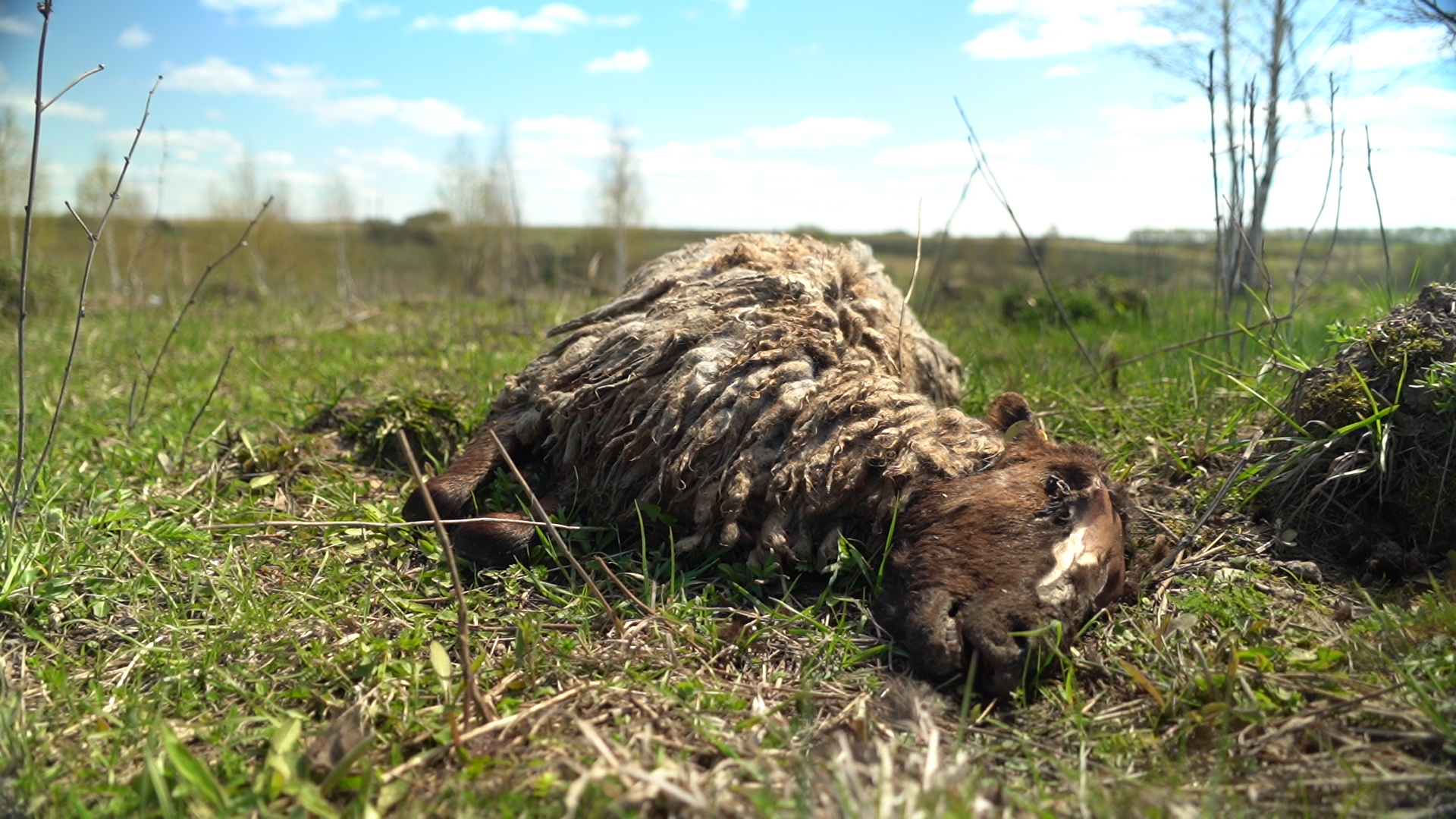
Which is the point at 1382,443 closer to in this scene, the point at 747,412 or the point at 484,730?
the point at 747,412

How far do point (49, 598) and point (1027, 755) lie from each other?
309cm

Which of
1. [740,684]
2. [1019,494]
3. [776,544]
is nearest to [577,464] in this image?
[776,544]

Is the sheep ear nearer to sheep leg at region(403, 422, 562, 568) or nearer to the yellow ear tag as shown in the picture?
the yellow ear tag

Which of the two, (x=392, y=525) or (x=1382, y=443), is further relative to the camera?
(x=392, y=525)

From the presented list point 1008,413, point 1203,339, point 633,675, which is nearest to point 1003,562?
point 1008,413

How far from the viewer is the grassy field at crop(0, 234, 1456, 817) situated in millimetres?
1932

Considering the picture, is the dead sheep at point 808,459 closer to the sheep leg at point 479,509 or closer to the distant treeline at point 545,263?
the sheep leg at point 479,509

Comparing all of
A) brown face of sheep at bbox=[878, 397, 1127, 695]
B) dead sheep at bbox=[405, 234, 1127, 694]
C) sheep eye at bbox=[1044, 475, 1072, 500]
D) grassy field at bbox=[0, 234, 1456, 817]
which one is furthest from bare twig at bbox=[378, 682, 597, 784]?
sheep eye at bbox=[1044, 475, 1072, 500]

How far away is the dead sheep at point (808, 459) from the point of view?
2570 millimetres

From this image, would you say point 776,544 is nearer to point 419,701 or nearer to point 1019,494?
point 1019,494

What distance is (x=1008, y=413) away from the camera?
10.9ft

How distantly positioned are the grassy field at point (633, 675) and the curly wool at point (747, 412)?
0.81ft

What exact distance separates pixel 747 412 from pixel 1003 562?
1.05 metres

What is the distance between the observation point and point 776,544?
2957 millimetres
